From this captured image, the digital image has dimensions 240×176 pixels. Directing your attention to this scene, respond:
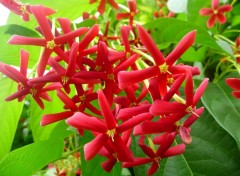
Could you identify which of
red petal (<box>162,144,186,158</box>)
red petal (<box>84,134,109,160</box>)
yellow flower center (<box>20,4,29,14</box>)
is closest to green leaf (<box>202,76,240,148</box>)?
red petal (<box>162,144,186,158</box>)

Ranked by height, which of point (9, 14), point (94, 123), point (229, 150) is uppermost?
point (9, 14)

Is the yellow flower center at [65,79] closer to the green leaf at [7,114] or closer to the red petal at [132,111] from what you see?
the red petal at [132,111]

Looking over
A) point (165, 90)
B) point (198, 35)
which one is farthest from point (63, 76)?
point (198, 35)

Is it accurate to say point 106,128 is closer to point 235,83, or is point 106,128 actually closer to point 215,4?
point 235,83

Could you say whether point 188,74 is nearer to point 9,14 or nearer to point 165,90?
A: point 165,90

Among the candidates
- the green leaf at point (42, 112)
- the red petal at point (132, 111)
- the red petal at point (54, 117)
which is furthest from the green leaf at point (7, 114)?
the red petal at point (132, 111)
